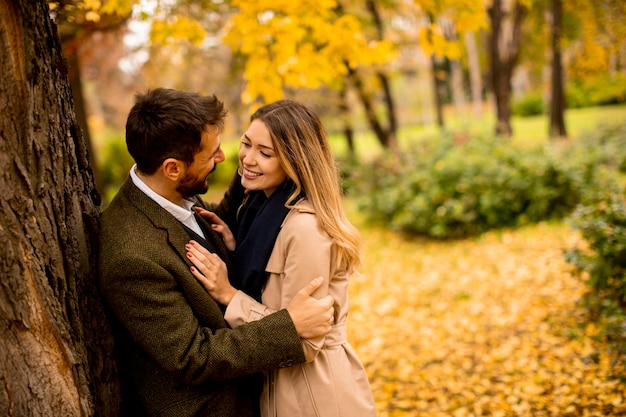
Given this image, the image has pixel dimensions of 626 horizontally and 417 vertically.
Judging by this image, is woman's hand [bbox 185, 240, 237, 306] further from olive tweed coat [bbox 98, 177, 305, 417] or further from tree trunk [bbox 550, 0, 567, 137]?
tree trunk [bbox 550, 0, 567, 137]

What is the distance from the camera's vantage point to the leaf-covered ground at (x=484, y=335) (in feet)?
12.9

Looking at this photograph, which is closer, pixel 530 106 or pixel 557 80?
pixel 557 80

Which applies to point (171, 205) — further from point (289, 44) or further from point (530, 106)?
point (530, 106)

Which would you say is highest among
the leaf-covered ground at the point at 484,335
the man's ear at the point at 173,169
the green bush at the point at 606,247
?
the man's ear at the point at 173,169

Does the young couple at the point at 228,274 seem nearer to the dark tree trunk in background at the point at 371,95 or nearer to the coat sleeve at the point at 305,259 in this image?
the coat sleeve at the point at 305,259

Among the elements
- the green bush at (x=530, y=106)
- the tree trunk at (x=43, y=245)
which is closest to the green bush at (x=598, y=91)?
the green bush at (x=530, y=106)

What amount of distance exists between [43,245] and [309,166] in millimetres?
1038

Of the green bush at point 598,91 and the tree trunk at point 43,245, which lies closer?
the tree trunk at point 43,245

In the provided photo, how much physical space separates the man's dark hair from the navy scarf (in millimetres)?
389

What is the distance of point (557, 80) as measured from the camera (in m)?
15.5

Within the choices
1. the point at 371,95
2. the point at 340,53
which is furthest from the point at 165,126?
the point at 371,95

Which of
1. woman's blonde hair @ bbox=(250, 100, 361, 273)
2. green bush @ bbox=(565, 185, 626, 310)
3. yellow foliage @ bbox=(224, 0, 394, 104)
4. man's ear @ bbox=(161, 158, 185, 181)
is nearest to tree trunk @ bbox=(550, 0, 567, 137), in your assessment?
green bush @ bbox=(565, 185, 626, 310)

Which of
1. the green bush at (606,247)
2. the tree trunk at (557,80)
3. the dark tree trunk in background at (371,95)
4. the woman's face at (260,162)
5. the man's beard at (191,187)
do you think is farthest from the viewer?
the tree trunk at (557,80)

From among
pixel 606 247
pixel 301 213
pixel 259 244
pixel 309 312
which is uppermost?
pixel 301 213
